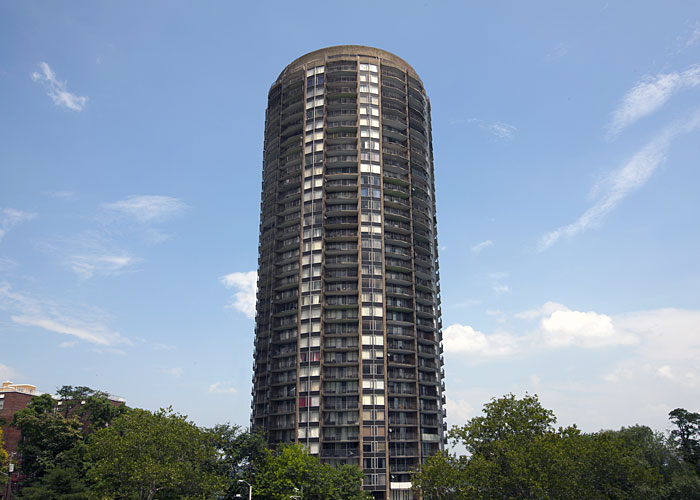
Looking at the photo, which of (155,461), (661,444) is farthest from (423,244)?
(155,461)

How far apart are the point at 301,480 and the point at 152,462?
20.1 metres

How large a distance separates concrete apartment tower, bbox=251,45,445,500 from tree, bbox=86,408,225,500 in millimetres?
25598

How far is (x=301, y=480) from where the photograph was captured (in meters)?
73.0

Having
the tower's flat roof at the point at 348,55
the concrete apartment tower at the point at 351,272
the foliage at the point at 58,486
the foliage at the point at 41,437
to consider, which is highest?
the tower's flat roof at the point at 348,55

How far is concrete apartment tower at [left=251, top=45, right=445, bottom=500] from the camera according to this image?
92.8 metres

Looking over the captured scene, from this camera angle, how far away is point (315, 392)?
93625mm

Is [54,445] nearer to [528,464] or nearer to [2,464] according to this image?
[2,464]

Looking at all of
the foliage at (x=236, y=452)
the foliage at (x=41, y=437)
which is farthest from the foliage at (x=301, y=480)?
the foliage at (x=41, y=437)

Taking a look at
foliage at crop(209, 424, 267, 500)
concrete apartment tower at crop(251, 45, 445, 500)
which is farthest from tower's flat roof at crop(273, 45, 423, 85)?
foliage at crop(209, 424, 267, 500)

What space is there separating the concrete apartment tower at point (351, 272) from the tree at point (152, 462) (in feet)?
84.0

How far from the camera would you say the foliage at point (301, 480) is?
71.7 meters

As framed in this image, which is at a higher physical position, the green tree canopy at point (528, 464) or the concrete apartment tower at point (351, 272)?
the concrete apartment tower at point (351, 272)

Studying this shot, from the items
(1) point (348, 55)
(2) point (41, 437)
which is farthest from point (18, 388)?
(1) point (348, 55)

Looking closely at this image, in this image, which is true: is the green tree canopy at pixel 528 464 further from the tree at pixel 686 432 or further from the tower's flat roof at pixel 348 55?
the tower's flat roof at pixel 348 55
